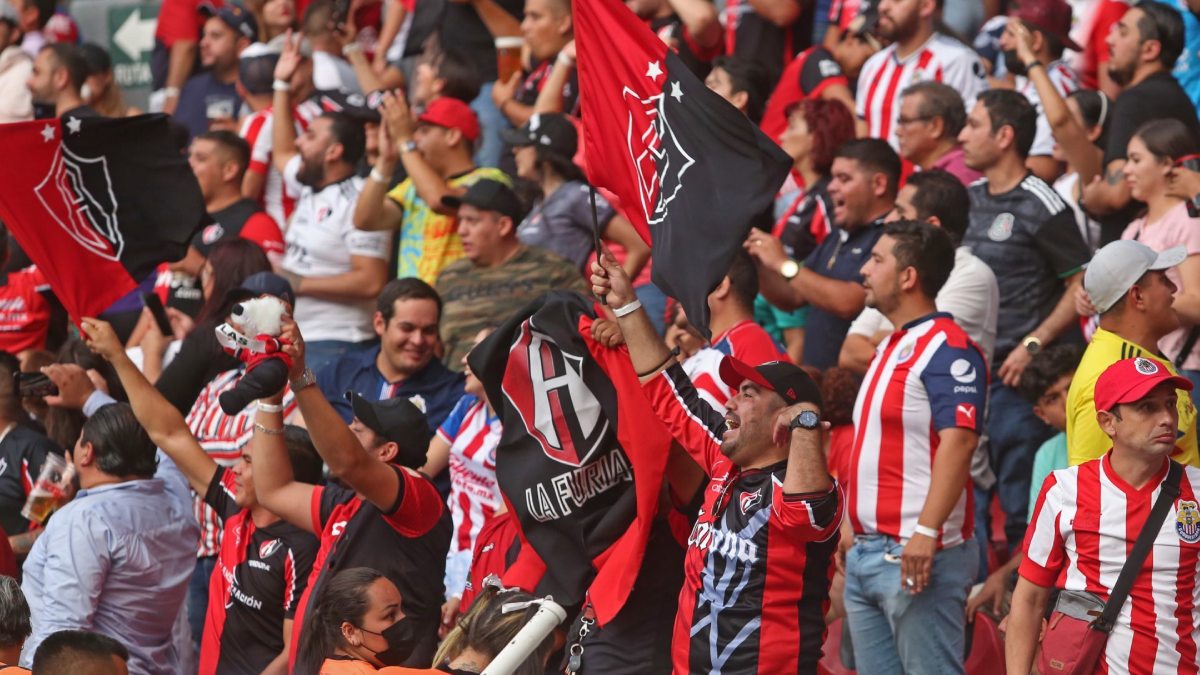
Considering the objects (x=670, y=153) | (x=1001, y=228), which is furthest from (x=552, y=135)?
(x=670, y=153)

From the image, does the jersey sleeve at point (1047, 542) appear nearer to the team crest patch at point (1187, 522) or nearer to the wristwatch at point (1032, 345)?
the team crest patch at point (1187, 522)

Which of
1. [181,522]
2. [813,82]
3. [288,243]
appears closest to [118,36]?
[288,243]

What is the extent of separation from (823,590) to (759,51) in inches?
255

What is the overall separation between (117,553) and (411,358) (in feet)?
5.38

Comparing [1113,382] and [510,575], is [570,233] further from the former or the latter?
[1113,382]

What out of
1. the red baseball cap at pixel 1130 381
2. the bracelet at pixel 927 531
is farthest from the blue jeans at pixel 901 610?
the red baseball cap at pixel 1130 381

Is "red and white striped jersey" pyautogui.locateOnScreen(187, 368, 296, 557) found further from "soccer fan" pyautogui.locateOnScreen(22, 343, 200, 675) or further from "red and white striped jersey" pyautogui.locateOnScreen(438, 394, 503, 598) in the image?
"red and white striped jersey" pyautogui.locateOnScreen(438, 394, 503, 598)

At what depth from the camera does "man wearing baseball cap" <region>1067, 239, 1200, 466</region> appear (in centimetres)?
603

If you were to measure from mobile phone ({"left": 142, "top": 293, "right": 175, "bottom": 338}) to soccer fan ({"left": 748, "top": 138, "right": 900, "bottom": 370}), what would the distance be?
3.38 meters

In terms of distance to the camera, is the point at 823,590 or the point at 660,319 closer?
the point at 823,590

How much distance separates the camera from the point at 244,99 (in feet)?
42.8

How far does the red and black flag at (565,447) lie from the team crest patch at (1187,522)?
1.71m

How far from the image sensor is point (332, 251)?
9828 mm

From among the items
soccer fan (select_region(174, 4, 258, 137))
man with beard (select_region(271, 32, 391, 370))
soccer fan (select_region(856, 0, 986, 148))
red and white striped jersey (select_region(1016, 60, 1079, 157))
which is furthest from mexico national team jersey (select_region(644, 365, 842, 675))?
soccer fan (select_region(174, 4, 258, 137))
